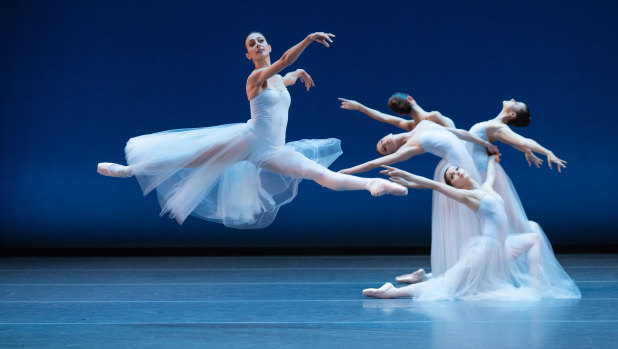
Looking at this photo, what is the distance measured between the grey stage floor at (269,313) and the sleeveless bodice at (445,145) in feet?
2.98

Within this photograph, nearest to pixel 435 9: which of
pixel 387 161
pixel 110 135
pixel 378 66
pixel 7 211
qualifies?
pixel 378 66

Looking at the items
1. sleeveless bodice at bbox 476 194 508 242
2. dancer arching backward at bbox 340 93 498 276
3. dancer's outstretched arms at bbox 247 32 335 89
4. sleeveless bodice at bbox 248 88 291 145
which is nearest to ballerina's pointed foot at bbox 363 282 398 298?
dancer arching backward at bbox 340 93 498 276

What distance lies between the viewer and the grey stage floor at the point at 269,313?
9.41ft

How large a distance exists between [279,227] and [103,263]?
1556 millimetres

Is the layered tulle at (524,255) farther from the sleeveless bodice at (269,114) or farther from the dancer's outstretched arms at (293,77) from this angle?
the sleeveless bodice at (269,114)

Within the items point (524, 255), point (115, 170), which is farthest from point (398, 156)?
point (115, 170)

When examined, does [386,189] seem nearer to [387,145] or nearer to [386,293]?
[386,293]

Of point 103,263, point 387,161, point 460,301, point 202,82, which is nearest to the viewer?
point 460,301

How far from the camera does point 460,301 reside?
3.74 metres

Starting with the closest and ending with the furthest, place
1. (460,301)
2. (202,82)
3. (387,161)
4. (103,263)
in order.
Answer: (460,301) < (387,161) < (103,263) < (202,82)

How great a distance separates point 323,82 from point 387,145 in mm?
1973

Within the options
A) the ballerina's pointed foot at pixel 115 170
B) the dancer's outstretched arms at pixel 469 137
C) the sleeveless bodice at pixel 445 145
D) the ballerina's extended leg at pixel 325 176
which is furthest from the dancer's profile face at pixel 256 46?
the dancer's outstretched arms at pixel 469 137

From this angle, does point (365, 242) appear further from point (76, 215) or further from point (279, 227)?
point (76, 215)

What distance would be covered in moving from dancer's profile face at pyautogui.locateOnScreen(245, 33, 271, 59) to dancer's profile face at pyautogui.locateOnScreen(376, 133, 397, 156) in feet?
3.45
